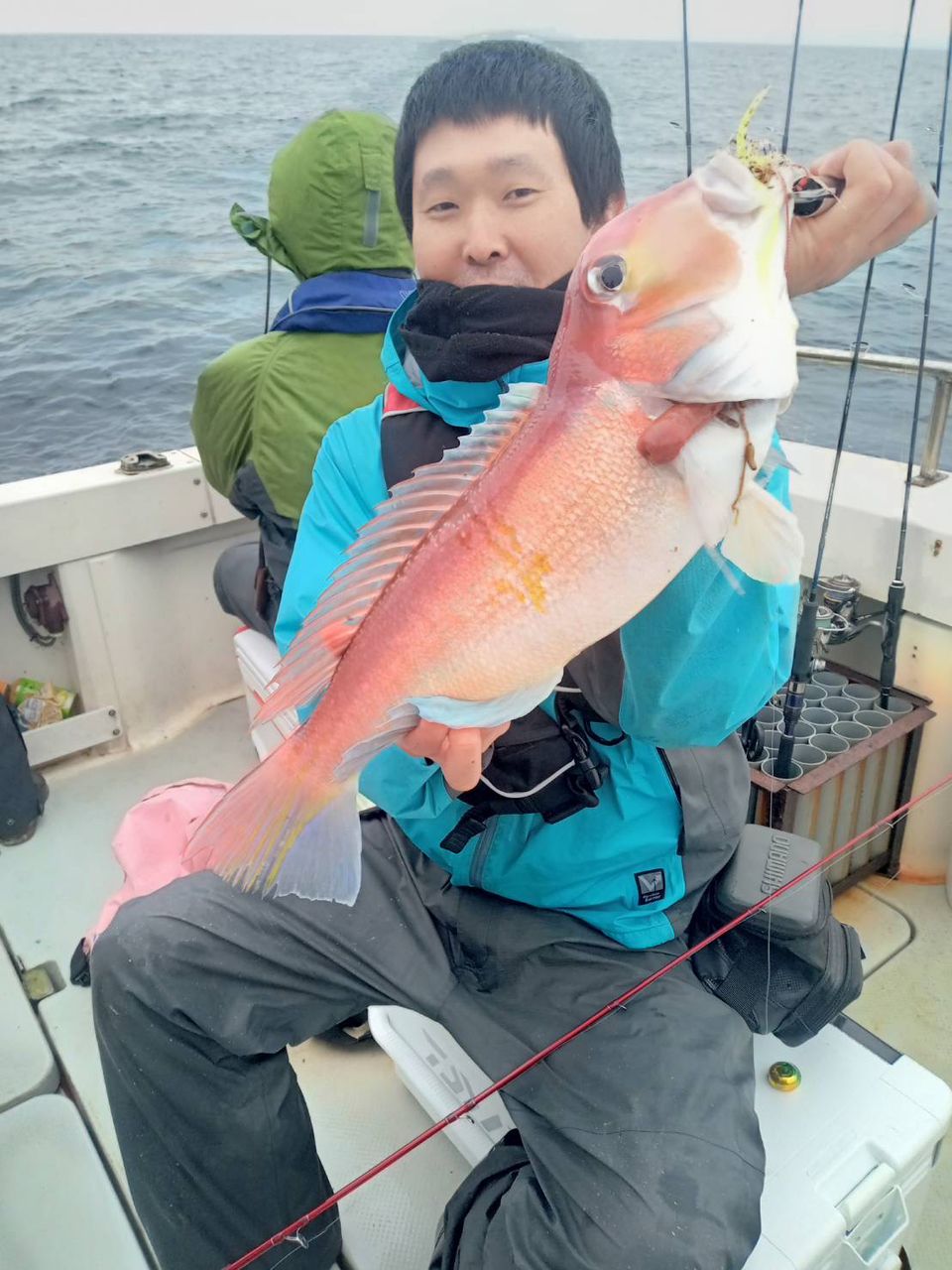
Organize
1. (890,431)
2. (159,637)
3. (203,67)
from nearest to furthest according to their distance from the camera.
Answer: (159,637) → (890,431) → (203,67)

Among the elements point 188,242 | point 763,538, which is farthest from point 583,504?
point 188,242

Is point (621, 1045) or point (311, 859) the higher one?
point (311, 859)

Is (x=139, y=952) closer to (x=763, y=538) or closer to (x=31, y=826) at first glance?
(x=763, y=538)

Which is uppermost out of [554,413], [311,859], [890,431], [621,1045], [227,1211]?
[554,413]

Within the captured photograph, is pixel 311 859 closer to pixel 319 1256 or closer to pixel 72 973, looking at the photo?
pixel 319 1256

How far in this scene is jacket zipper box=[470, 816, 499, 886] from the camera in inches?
70.1

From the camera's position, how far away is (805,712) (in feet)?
9.54

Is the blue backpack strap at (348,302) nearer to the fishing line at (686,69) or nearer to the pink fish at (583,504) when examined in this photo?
the fishing line at (686,69)

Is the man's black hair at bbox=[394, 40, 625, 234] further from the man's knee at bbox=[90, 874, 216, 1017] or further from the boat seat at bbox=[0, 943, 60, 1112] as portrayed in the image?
the boat seat at bbox=[0, 943, 60, 1112]

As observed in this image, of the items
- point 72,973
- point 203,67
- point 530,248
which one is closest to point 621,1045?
point 530,248

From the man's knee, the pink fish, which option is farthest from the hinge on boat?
the pink fish

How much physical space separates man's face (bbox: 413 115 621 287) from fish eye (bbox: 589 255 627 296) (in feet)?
2.47

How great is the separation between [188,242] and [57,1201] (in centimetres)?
1646

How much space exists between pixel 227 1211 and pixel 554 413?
157 centimetres
